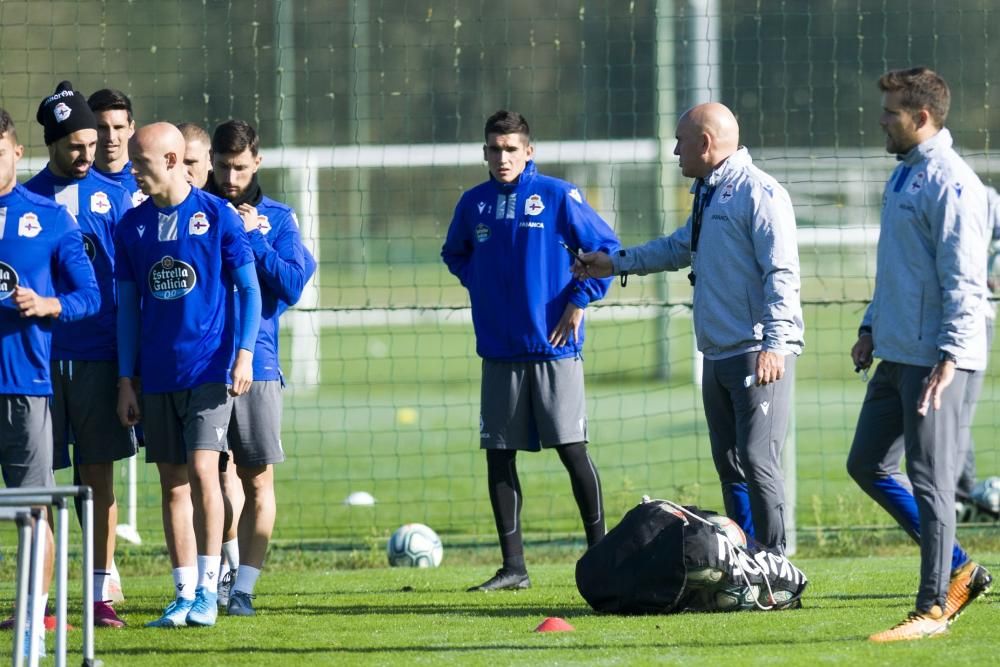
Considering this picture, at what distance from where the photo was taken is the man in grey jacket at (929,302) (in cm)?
517

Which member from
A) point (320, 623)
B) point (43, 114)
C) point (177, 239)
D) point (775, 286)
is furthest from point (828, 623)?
point (43, 114)

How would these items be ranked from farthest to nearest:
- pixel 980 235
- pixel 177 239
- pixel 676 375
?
pixel 676 375 → pixel 177 239 → pixel 980 235

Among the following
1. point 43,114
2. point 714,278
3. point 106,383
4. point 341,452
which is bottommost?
point 341,452

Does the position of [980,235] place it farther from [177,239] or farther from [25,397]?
[25,397]

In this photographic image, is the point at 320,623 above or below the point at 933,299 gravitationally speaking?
below

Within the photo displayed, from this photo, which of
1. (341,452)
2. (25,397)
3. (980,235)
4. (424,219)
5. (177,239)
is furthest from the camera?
(424,219)

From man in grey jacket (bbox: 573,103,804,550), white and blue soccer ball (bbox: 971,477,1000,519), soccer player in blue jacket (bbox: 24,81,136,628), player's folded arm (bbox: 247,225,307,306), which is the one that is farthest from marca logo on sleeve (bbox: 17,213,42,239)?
white and blue soccer ball (bbox: 971,477,1000,519)

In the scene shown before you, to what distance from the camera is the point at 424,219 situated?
35844mm

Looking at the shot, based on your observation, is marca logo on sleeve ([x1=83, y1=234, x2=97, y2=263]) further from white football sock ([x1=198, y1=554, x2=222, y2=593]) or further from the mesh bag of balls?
the mesh bag of balls

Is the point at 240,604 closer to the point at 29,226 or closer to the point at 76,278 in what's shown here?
the point at 76,278

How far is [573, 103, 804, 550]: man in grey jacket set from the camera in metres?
6.00

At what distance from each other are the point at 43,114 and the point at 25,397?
1.33 metres

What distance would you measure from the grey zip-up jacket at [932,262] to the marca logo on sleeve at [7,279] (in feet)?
10.2

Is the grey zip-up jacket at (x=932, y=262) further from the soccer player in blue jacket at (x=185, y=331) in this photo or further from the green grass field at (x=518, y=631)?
the soccer player in blue jacket at (x=185, y=331)
